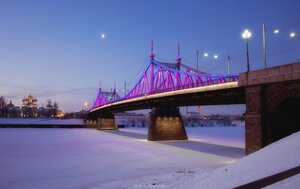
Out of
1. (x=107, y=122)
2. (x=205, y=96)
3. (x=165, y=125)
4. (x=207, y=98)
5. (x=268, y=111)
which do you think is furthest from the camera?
(x=107, y=122)

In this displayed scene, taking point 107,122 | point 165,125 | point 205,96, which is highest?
point 205,96

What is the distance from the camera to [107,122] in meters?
90.9

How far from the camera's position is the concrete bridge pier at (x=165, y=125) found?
1734 inches

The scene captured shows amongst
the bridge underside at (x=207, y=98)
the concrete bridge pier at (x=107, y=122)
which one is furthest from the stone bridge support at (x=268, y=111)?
the concrete bridge pier at (x=107, y=122)

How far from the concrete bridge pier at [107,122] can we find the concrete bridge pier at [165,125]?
45.2 m

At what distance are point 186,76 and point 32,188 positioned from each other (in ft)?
94.8

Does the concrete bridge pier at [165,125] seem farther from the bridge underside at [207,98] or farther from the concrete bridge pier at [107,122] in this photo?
the concrete bridge pier at [107,122]

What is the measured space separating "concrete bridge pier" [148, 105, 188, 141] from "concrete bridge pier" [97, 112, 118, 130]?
45.2m

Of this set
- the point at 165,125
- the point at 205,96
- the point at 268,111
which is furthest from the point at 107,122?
the point at 268,111

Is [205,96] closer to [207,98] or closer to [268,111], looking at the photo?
[207,98]

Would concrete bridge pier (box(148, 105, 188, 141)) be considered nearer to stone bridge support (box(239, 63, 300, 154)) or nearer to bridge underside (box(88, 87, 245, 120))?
bridge underside (box(88, 87, 245, 120))

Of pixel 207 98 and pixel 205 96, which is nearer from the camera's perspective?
pixel 205 96

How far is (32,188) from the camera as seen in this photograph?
13.8 metres

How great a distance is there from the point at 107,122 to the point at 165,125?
4810cm
